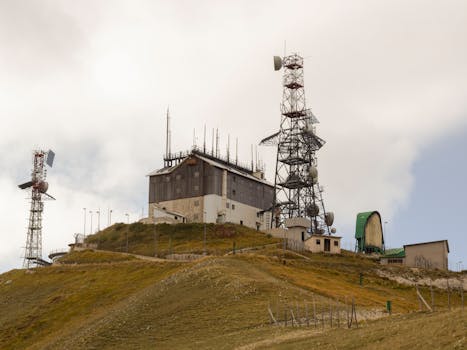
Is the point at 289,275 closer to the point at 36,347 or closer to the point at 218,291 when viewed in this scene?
the point at 218,291

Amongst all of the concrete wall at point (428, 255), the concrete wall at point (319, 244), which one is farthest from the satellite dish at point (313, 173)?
the concrete wall at point (428, 255)

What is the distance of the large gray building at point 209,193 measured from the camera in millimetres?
135500

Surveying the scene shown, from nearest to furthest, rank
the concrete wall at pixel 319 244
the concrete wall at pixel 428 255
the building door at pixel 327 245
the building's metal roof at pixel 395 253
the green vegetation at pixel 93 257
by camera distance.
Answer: the concrete wall at pixel 428 255 < the concrete wall at pixel 319 244 < the green vegetation at pixel 93 257 < the building door at pixel 327 245 < the building's metal roof at pixel 395 253

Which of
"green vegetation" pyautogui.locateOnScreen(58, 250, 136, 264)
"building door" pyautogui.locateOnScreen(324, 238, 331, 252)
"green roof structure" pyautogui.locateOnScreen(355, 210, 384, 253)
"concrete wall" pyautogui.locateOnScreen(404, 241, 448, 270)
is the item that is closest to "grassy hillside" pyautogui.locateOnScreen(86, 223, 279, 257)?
"green vegetation" pyautogui.locateOnScreen(58, 250, 136, 264)

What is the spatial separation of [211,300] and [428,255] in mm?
50516

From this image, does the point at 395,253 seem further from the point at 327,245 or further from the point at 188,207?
the point at 188,207

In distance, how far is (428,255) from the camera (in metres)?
108

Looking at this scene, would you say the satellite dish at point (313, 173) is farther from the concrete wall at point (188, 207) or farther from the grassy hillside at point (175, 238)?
the concrete wall at point (188, 207)

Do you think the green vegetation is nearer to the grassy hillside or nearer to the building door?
the grassy hillside

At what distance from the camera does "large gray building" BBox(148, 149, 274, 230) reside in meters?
136

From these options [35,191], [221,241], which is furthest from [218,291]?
[35,191]

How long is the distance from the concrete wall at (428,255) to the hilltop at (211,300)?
5.58 m

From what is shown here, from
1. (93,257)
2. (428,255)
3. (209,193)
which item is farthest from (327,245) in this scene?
(93,257)

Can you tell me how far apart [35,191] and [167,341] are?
8628cm
